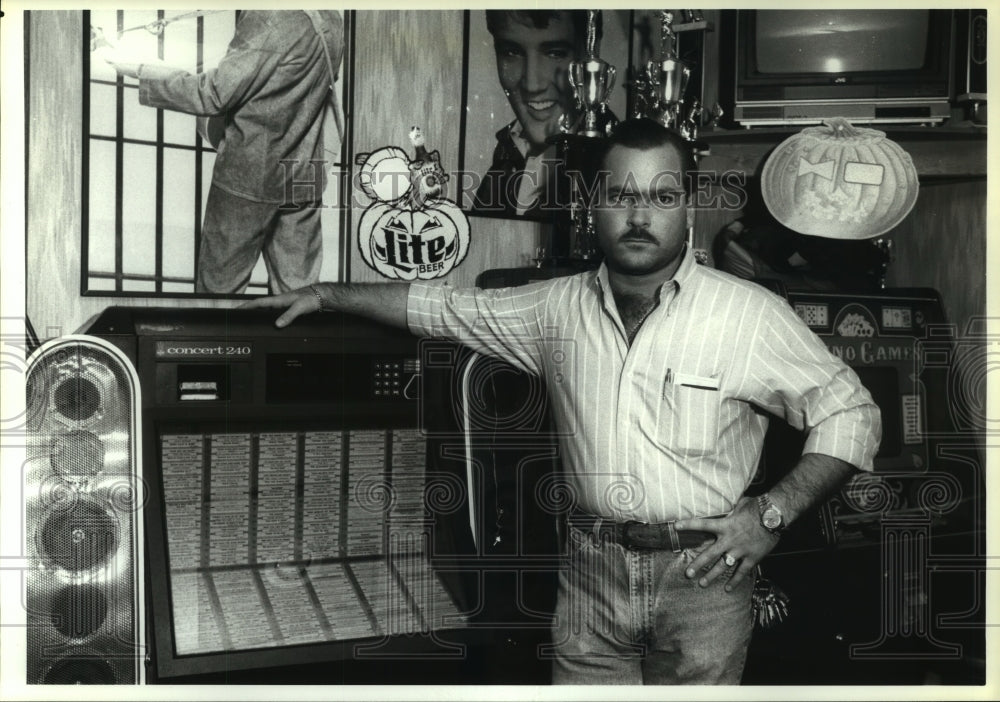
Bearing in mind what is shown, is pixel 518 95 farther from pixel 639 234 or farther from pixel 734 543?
pixel 734 543

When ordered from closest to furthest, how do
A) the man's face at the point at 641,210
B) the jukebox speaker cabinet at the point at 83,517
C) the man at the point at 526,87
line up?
the jukebox speaker cabinet at the point at 83,517
the man's face at the point at 641,210
the man at the point at 526,87

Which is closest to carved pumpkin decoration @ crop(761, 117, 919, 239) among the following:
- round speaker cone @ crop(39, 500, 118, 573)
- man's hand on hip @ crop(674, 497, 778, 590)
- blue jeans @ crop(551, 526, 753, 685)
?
man's hand on hip @ crop(674, 497, 778, 590)

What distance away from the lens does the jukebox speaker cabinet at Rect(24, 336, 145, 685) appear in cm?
245

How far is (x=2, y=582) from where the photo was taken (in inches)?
101

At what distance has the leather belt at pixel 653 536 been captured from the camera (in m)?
2.46

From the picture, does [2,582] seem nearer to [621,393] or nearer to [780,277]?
[621,393]

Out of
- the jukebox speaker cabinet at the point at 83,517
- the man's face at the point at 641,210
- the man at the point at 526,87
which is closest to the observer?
the jukebox speaker cabinet at the point at 83,517

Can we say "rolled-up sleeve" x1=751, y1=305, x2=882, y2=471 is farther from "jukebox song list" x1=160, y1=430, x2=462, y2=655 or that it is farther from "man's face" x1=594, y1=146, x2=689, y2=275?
"jukebox song list" x1=160, y1=430, x2=462, y2=655

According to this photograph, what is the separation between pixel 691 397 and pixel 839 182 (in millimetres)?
739

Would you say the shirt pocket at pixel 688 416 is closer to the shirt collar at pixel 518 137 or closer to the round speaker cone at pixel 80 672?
the shirt collar at pixel 518 137

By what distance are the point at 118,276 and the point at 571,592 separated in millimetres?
1369

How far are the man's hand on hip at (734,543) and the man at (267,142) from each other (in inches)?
46.1

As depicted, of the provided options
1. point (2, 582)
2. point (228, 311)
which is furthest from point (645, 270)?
point (2, 582)

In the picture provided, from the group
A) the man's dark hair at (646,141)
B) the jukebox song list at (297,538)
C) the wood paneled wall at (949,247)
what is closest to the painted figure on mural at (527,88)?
the man's dark hair at (646,141)
